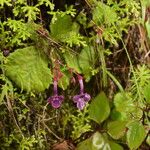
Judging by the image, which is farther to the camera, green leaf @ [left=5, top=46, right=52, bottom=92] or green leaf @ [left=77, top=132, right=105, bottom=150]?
green leaf @ [left=77, top=132, right=105, bottom=150]

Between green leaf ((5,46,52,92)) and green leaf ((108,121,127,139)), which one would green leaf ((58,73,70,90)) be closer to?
green leaf ((5,46,52,92))

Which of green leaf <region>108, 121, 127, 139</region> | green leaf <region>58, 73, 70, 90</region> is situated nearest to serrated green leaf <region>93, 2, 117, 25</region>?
green leaf <region>58, 73, 70, 90</region>

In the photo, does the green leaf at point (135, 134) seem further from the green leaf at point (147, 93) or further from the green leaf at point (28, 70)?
the green leaf at point (28, 70)

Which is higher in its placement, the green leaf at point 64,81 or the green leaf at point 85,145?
the green leaf at point 64,81

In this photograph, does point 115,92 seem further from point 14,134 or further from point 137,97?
Answer: point 14,134

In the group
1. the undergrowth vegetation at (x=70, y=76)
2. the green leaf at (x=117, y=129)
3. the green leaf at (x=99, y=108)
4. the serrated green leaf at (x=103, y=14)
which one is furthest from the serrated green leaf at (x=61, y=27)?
the green leaf at (x=117, y=129)

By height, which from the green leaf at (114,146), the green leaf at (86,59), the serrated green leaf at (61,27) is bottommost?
the green leaf at (114,146)

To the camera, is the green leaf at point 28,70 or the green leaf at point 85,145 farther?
the green leaf at point 85,145
